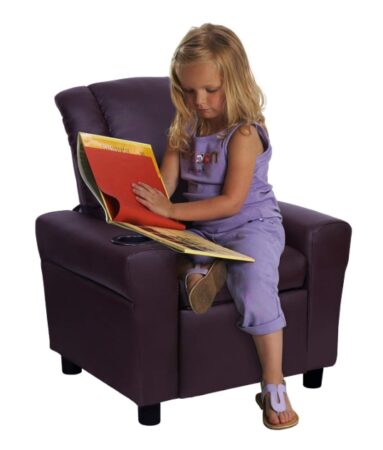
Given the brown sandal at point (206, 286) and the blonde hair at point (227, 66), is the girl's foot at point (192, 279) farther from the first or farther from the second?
the blonde hair at point (227, 66)

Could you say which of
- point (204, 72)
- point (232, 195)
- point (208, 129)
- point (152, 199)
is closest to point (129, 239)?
point (152, 199)

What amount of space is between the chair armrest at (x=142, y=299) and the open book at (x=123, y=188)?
0.08 meters

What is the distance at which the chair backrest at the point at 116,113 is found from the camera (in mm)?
4609

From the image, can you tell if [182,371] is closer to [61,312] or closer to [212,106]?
[61,312]

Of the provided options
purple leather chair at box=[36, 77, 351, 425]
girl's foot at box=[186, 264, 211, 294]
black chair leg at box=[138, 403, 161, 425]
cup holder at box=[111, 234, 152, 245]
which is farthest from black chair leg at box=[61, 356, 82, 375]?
girl's foot at box=[186, 264, 211, 294]

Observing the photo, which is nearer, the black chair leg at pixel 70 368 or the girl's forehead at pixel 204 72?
the girl's forehead at pixel 204 72

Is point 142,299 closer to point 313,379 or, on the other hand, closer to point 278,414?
point 278,414

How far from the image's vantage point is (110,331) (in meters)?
4.25

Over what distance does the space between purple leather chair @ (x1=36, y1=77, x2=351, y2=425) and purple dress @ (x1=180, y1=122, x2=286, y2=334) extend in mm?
96

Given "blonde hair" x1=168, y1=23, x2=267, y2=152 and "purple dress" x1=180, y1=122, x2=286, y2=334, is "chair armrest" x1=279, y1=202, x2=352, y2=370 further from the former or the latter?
"blonde hair" x1=168, y1=23, x2=267, y2=152

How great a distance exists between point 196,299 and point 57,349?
31.9 inches

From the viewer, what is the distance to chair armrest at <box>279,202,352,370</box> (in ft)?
14.5

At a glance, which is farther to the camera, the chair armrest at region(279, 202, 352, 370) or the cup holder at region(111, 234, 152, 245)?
the chair armrest at region(279, 202, 352, 370)

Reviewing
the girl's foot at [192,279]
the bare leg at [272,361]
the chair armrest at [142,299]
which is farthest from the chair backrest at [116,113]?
the bare leg at [272,361]
